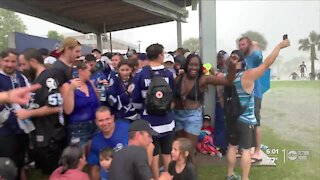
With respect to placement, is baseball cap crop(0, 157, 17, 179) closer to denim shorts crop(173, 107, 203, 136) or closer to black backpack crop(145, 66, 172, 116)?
black backpack crop(145, 66, 172, 116)

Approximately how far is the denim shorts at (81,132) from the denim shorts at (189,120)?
3.92 feet

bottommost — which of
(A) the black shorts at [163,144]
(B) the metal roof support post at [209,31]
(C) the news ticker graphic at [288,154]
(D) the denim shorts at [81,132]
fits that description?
(C) the news ticker graphic at [288,154]

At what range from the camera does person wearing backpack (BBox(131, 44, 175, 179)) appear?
3.75 meters

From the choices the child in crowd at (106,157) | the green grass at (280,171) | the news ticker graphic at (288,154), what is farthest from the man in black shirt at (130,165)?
the news ticker graphic at (288,154)

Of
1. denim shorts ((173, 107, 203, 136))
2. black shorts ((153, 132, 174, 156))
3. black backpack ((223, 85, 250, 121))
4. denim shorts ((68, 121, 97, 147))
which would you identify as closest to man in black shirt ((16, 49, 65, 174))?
Answer: denim shorts ((68, 121, 97, 147))

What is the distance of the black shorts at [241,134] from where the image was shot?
4.24 meters

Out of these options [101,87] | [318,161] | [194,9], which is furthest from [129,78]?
[194,9]

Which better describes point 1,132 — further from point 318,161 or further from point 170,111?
point 318,161

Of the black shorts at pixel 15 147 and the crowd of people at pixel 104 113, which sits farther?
the black shorts at pixel 15 147

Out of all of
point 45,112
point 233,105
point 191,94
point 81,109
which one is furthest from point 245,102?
point 45,112

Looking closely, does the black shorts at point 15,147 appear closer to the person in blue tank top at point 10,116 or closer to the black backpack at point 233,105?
the person in blue tank top at point 10,116

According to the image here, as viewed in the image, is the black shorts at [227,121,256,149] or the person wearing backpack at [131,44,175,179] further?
the black shorts at [227,121,256,149]

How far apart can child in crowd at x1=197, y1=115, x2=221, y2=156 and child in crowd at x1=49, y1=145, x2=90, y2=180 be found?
8.70ft

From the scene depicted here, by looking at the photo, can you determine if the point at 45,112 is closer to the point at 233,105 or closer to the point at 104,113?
the point at 104,113
